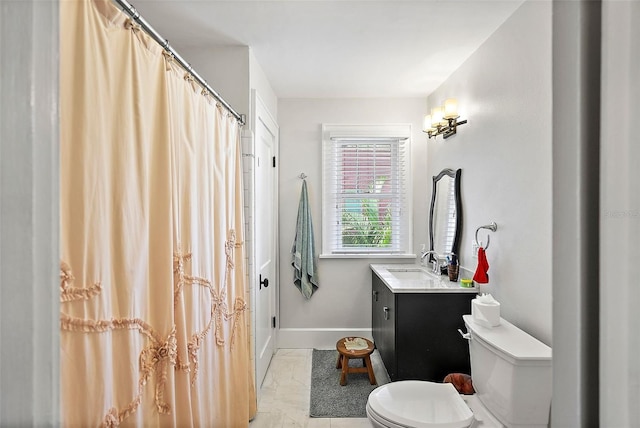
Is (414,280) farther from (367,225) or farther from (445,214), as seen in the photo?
(367,225)

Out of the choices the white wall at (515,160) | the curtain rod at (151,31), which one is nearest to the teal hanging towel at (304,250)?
the white wall at (515,160)

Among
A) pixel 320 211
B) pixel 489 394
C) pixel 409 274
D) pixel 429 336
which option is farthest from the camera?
pixel 320 211

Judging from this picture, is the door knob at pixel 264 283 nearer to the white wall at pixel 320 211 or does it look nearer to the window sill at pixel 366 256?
the white wall at pixel 320 211

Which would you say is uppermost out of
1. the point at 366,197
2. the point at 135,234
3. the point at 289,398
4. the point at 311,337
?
the point at 366,197

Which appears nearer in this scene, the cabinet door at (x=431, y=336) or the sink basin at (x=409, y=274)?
the cabinet door at (x=431, y=336)

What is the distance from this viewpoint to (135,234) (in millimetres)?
999

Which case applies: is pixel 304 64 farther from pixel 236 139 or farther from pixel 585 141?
pixel 585 141

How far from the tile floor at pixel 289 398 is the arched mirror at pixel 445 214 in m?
1.42

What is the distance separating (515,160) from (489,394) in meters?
1.17

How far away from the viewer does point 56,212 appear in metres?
0.37

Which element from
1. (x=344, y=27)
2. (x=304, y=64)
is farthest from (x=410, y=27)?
(x=304, y=64)

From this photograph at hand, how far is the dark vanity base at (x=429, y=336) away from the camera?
2.24m

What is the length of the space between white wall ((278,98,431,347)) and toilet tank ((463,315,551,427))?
177 cm
